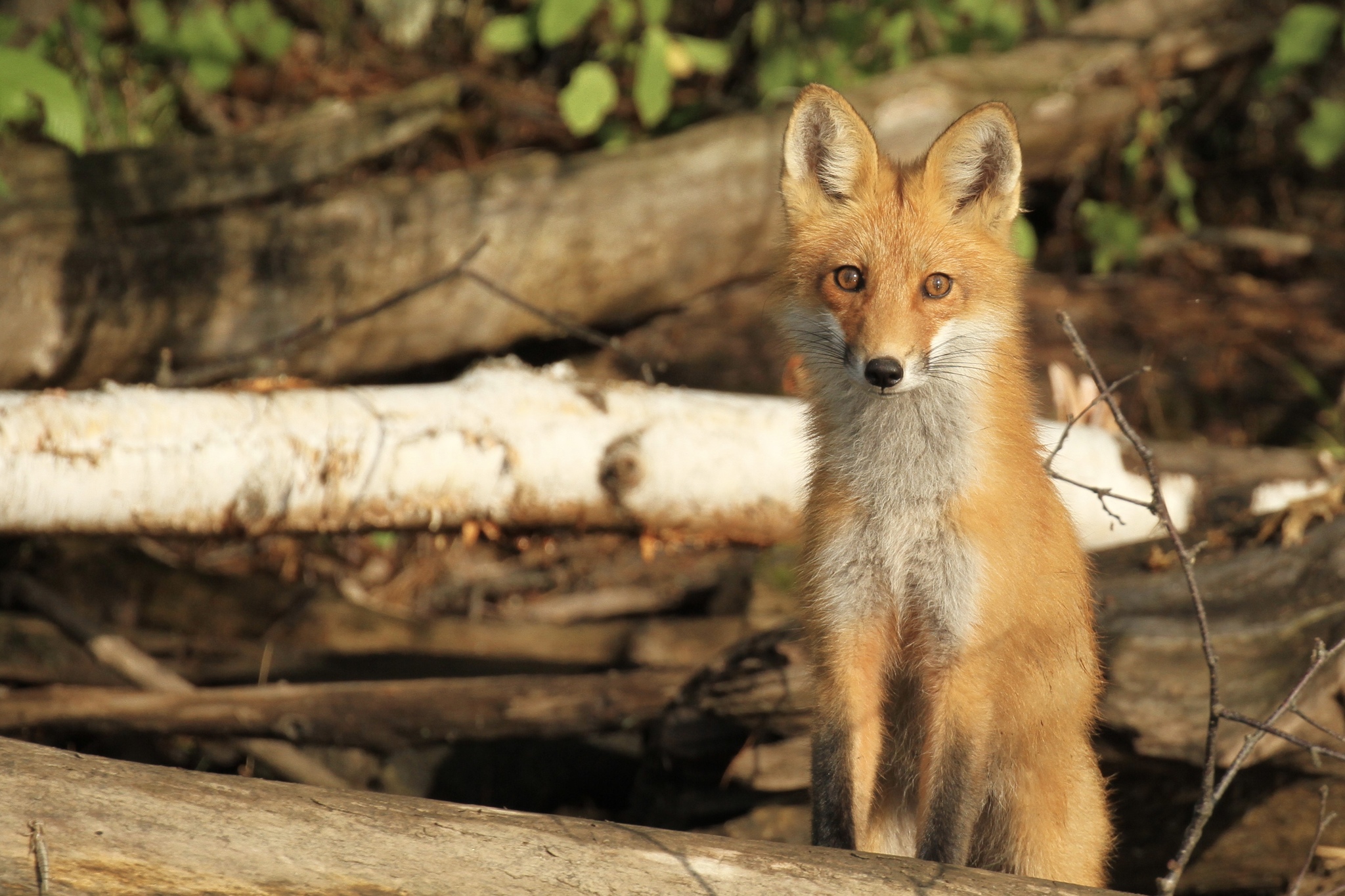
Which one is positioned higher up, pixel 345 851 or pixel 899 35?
pixel 899 35

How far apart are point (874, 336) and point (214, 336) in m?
3.44

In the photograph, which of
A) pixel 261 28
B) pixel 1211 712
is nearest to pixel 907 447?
pixel 1211 712

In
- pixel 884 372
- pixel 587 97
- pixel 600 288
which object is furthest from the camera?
pixel 600 288

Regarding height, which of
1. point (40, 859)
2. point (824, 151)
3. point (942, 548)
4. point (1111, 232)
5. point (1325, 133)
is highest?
point (1325, 133)

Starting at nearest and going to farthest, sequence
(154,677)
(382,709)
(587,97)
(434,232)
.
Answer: (382,709)
(154,677)
(434,232)
(587,97)

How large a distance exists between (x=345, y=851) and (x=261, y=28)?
583 cm

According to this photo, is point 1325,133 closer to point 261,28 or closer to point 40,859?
point 261,28

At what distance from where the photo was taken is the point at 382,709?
4055 millimetres

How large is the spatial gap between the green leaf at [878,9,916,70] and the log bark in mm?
333

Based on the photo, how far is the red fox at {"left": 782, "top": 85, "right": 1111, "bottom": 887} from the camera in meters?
2.57

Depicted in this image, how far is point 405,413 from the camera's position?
4.29 metres

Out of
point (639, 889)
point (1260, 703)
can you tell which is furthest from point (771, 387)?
point (639, 889)

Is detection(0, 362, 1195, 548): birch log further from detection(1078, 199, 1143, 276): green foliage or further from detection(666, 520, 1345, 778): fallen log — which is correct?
detection(1078, 199, 1143, 276): green foliage

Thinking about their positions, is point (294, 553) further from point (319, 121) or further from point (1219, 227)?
point (1219, 227)
